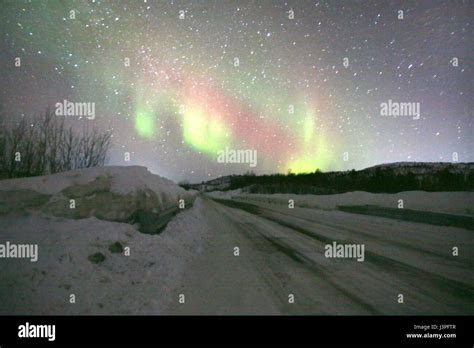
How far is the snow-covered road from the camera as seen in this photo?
4.32 metres

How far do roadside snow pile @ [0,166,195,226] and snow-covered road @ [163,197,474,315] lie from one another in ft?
7.13

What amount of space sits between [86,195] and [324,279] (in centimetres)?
551

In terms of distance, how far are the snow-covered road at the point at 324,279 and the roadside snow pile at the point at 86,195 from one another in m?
2.17

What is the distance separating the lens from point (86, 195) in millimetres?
6863
